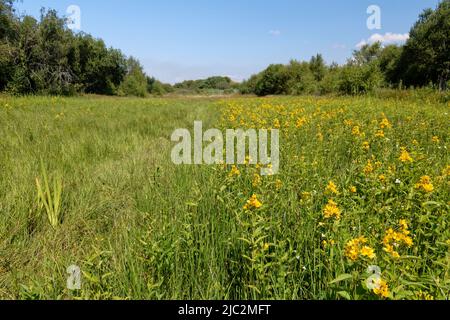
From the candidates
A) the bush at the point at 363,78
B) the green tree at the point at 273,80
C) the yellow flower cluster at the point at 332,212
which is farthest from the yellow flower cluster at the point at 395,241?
the green tree at the point at 273,80

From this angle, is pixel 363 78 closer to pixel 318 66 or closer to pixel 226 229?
pixel 226 229

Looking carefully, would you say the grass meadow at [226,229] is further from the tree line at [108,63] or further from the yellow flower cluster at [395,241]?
the tree line at [108,63]

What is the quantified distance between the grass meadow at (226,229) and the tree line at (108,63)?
1596 cm

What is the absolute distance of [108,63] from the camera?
1847 inches

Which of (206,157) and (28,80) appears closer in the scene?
(206,157)

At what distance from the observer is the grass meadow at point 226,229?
1.52 meters

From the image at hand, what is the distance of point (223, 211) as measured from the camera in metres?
2.27

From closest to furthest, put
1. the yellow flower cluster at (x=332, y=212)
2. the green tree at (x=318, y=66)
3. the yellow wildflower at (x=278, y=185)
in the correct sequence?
the yellow flower cluster at (x=332, y=212) < the yellow wildflower at (x=278, y=185) < the green tree at (x=318, y=66)

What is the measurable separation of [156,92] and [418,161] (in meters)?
90.4

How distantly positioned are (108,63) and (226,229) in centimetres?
5116

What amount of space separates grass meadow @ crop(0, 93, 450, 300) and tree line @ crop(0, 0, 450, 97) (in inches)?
628
